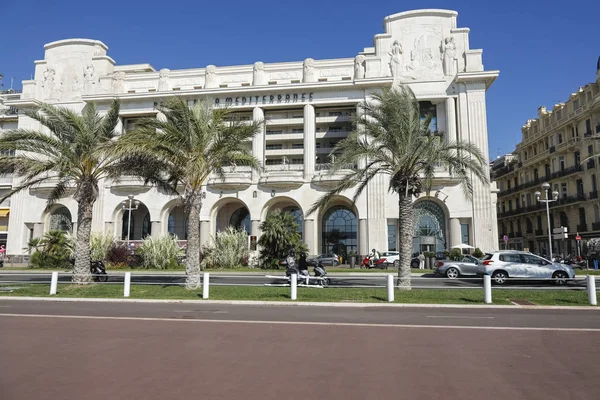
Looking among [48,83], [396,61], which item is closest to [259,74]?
[396,61]

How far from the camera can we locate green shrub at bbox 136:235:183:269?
3028 centimetres

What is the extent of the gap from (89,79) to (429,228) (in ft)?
127

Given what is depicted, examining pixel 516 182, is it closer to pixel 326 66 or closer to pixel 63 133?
pixel 326 66

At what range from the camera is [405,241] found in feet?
56.3

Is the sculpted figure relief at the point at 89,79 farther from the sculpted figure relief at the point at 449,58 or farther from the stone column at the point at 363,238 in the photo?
the sculpted figure relief at the point at 449,58

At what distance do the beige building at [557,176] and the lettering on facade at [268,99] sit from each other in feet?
71.3

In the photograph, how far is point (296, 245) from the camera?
1125 inches

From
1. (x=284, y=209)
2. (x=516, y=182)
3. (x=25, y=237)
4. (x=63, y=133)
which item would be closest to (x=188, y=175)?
(x=63, y=133)

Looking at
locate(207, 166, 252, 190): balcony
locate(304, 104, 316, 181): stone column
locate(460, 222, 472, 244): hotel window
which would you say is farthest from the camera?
locate(304, 104, 316, 181): stone column

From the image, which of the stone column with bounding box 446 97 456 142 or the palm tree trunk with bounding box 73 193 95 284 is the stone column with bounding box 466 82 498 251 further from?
the palm tree trunk with bounding box 73 193 95 284

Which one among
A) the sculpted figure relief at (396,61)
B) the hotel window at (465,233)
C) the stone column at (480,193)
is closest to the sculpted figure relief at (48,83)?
the sculpted figure relief at (396,61)

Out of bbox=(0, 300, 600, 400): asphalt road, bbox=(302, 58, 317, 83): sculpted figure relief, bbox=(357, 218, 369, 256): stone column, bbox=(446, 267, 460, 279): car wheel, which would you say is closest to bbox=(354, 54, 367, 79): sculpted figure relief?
bbox=(302, 58, 317, 83): sculpted figure relief

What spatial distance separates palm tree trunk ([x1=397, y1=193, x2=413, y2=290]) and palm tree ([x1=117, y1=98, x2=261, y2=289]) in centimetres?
672

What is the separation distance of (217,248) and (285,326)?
24043 mm
